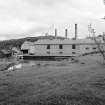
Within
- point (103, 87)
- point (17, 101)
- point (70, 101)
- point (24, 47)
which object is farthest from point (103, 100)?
point (24, 47)

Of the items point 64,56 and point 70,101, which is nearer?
point 70,101

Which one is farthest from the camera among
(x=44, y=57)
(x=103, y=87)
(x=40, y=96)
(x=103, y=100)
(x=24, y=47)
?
(x=24, y=47)

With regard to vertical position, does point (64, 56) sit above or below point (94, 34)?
below

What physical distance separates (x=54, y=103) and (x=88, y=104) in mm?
1246

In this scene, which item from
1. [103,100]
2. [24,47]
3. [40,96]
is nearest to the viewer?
[103,100]

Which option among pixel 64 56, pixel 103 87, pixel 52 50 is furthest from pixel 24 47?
pixel 103 87

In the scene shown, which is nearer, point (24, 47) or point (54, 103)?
point (54, 103)

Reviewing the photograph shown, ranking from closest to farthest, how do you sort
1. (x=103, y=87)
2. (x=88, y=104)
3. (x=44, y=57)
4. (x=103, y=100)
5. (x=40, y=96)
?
(x=88, y=104)
(x=103, y=100)
(x=40, y=96)
(x=103, y=87)
(x=44, y=57)

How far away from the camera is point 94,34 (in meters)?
5.85

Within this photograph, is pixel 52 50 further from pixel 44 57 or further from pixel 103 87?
pixel 103 87

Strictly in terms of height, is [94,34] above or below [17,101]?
above

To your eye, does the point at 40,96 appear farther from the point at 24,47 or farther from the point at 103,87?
the point at 24,47

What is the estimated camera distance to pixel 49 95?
6.36m

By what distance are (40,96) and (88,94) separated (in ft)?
6.76
